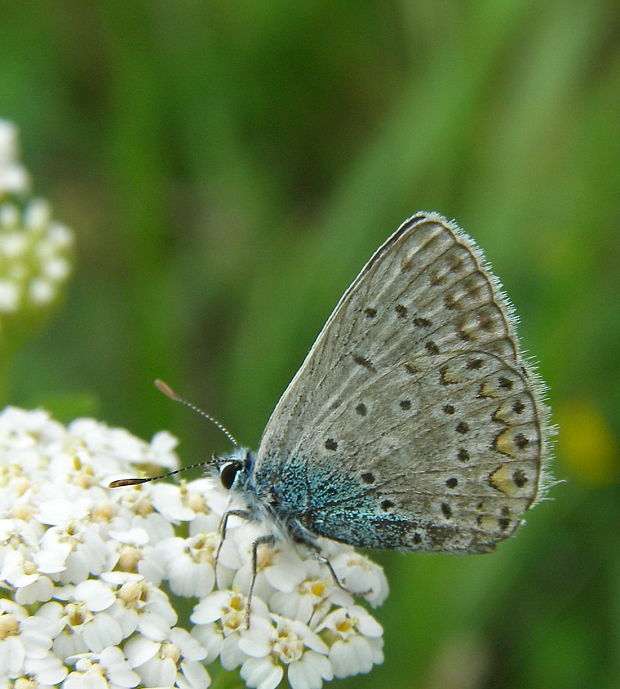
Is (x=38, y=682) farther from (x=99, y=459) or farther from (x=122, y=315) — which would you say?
(x=122, y=315)

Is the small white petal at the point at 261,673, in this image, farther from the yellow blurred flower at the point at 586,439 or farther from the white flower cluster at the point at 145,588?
the yellow blurred flower at the point at 586,439

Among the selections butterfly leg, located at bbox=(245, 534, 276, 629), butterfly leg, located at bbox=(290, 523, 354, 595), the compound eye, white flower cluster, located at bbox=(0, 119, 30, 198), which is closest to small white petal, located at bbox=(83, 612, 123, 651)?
butterfly leg, located at bbox=(245, 534, 276, 629)

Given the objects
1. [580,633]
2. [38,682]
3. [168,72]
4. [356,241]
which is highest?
[168,72]

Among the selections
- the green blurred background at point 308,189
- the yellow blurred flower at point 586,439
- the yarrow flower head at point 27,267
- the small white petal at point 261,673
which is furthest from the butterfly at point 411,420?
the yellow blurred flower at point 586,439

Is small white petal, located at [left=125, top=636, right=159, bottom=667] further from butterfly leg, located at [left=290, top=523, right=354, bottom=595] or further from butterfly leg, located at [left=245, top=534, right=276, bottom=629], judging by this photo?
butterfly leg, located at [left=290, top=523, right=354, bottom=595]

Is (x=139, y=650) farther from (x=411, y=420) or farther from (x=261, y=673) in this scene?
(x=411, y=420)

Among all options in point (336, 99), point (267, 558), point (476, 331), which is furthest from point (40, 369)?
point (476, 331)
